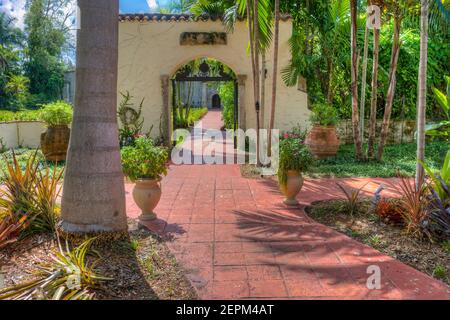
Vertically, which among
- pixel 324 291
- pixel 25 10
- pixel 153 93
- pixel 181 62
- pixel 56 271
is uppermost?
pixel 25 10

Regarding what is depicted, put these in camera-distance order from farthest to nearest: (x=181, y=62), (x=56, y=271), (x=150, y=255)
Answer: (x=181, y=62)
(x=150, y=255)
(x=56, y=271)

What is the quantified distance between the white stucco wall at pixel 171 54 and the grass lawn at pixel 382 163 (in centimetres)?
222

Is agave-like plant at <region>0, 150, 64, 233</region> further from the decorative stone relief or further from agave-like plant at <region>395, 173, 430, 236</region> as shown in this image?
the decorative stone relief

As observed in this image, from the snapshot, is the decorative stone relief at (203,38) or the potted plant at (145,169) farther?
the decorative stone relief at (203,38)

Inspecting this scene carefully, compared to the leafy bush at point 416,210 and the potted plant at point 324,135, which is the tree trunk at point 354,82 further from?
the leafy bush at point 416,210

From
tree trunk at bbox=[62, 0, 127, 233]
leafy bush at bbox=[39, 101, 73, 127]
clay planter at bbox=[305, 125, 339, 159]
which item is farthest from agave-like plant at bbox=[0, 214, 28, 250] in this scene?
clay planter at bbox=[305, 125, 339, 159]

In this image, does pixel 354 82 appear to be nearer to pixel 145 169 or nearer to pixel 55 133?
pixel 145 169

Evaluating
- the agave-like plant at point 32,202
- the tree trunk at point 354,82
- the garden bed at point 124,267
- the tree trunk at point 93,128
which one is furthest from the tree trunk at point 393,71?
the agave-like plant at point 32,202

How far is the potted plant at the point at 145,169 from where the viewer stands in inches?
190

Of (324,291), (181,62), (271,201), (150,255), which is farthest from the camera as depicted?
(181,62)

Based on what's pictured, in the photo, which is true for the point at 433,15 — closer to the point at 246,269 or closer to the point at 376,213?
the point at 376,213

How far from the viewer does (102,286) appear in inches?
118

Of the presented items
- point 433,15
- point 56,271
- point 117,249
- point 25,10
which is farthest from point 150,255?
point 25,10

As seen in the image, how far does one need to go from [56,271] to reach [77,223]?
0.70 metres
